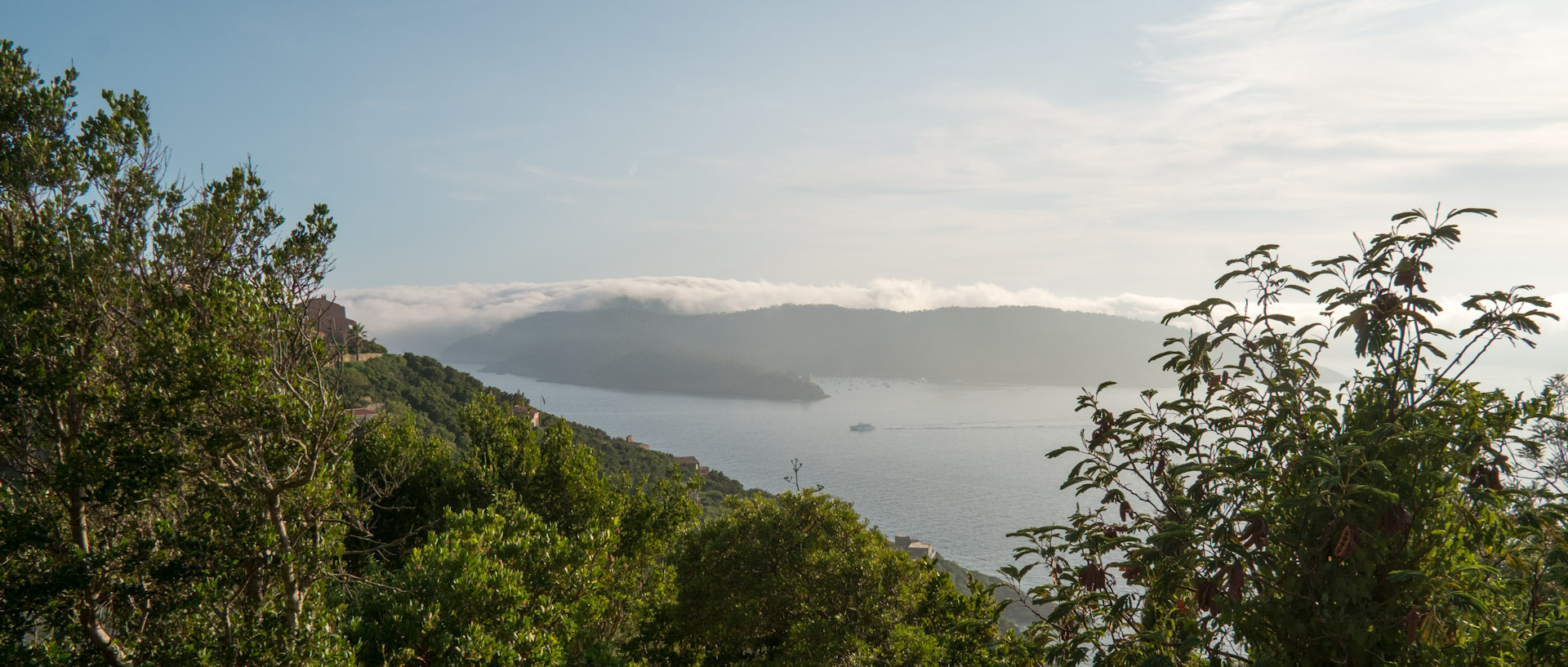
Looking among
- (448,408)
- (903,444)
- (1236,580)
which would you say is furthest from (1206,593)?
(903,444)

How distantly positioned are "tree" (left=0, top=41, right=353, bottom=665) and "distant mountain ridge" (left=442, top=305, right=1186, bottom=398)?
13028cm

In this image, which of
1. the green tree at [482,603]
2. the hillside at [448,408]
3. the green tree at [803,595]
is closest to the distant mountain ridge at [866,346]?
the hillside at [448,408]

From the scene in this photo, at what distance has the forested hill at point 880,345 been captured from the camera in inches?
5438

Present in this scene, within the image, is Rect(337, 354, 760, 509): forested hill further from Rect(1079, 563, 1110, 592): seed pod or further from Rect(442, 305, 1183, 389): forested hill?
Rect(442, 305, 1183, 389): forested hill

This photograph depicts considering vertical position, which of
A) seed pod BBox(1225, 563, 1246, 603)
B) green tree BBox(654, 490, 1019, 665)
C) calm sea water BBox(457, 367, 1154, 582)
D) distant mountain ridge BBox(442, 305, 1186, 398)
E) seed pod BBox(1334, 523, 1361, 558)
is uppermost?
distant mountain ridge BBox(442, 305, 1186, 398)

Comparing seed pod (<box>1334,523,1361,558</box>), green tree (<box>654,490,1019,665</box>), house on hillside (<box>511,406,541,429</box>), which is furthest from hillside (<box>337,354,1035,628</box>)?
seed pod (<box>1334,523,1361,558</box>)

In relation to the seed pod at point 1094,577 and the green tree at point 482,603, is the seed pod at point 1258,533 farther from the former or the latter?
the green tree at point 482,603

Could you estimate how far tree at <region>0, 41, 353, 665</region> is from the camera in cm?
515

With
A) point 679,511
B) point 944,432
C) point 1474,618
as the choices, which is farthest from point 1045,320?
point 1474,618

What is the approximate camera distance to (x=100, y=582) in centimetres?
545

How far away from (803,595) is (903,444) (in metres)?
80.5

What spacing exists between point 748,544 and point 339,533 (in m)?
5.21

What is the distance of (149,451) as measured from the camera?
16.7 feet

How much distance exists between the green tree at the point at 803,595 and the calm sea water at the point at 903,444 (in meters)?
18.5
